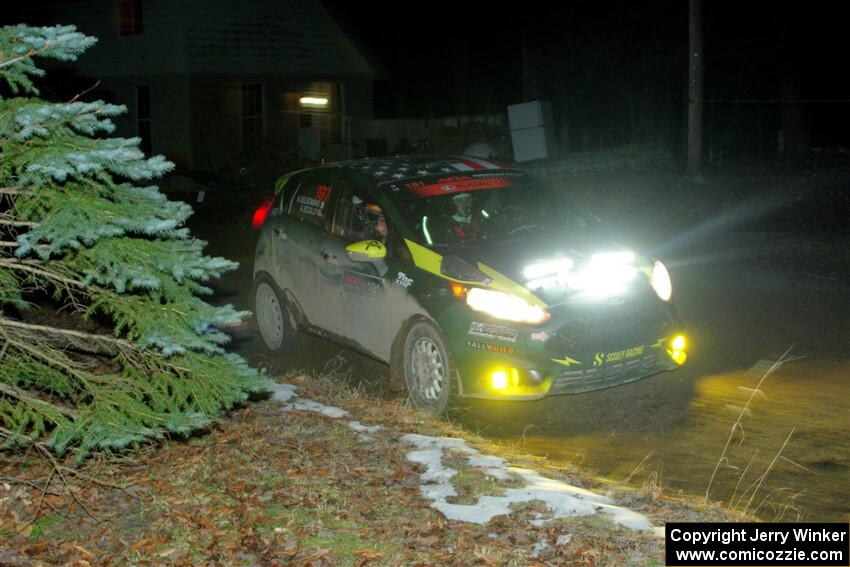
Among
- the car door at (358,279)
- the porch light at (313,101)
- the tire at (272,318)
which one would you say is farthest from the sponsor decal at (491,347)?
the porch light at (313,101)

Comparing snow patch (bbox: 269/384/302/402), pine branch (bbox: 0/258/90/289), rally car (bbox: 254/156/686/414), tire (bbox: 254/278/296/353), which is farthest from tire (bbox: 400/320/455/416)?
pine branch (bbox: 0/258/90/289)

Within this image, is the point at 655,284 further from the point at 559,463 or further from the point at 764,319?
the point at 764,319

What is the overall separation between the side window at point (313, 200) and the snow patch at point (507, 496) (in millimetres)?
3310

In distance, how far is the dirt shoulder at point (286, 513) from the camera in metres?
5.00

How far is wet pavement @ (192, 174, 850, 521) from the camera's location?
21.6ft

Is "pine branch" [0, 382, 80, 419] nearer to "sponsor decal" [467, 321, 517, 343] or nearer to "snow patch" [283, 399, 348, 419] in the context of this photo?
"snow patch" [283, 399, 348, 419]

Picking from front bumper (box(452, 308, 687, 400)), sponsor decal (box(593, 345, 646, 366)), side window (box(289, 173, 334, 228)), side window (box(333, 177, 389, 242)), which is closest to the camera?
front bumper (box(452, 308, 687, 400))

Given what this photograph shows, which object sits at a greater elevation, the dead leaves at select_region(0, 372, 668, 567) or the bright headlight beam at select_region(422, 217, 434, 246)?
the bright headlight beam at select_region(422, 217, 434, 246)

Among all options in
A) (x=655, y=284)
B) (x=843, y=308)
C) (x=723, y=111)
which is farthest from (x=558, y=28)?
(x=655, y=284)

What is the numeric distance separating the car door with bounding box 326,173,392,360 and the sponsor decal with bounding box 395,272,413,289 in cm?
14

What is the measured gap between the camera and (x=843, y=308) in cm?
1133

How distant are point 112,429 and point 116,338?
0.57 metres

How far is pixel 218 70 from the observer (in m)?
30.4

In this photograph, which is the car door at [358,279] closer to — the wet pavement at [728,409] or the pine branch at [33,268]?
the wet pavement at [728,409]
